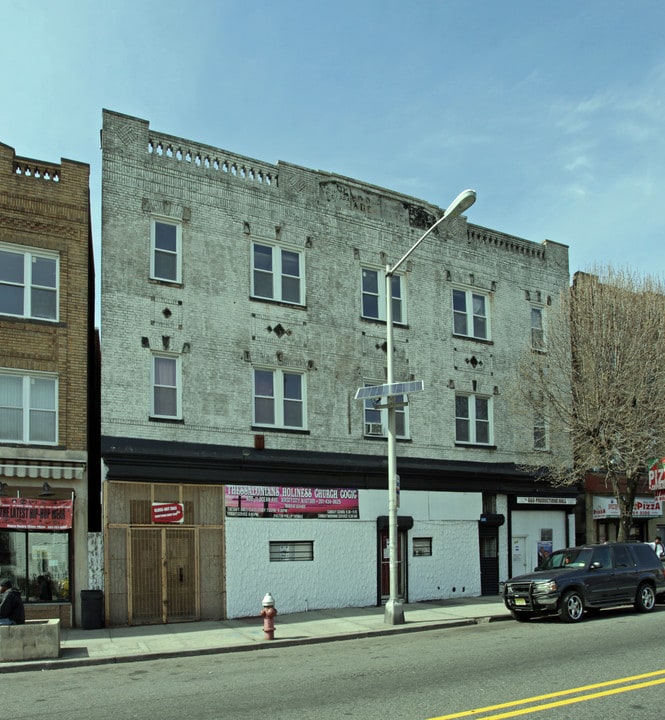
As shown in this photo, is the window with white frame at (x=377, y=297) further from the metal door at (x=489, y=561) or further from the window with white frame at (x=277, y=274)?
the metal door at (x=489, y=561)

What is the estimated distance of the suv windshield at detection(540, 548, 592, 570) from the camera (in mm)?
17938

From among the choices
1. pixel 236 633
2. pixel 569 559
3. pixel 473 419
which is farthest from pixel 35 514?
pixel 473 419

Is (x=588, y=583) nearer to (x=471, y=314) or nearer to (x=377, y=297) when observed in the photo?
(x=377, y=297)

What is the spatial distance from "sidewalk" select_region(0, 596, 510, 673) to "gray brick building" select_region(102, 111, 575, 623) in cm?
106

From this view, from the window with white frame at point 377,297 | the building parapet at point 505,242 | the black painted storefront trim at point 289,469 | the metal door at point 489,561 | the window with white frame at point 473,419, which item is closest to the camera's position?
the black painted storefront trim at point 289,469

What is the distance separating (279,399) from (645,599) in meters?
9.73

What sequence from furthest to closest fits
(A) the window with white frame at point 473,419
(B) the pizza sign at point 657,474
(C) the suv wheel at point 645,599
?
1. (A) the window with white frame at point 473,419
2. (B) the pizza sign at point 657,474
3. (C) the suv wheel at point 645,599

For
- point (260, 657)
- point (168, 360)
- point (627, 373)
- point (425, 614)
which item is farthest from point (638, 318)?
point (260, 657)

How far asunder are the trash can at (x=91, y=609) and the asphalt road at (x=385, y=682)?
423 cm

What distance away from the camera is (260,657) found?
45.9ft

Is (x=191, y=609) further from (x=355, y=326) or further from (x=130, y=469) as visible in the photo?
(x=355, y=326)

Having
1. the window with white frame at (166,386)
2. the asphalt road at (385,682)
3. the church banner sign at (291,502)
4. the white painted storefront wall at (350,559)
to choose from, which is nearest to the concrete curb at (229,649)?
→ the asphalt road at (385,682)

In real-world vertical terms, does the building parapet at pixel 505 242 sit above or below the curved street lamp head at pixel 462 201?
above

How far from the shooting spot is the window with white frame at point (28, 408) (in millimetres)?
18031
